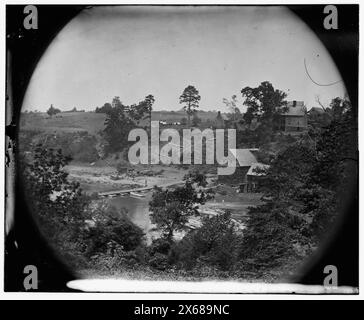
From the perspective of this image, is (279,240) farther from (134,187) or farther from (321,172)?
(134,187)

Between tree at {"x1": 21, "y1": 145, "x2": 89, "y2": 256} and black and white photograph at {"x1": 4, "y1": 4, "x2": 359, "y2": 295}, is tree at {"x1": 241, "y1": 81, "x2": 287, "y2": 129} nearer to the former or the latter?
black and white photograph at {"x1": 4, "y1": 4, "x2": 359, "y2": 295}

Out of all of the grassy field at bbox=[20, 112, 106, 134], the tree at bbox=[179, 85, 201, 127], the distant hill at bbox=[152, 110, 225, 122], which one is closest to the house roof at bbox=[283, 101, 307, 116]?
the distant hill at bbox=[152, 110, 225, 122]

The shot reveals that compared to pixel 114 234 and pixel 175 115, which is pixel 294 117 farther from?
pixel 114 234

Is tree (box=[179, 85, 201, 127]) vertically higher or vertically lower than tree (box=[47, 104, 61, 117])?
higher

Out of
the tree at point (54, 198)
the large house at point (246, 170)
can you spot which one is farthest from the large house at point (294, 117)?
the tree at point (54, 198)
